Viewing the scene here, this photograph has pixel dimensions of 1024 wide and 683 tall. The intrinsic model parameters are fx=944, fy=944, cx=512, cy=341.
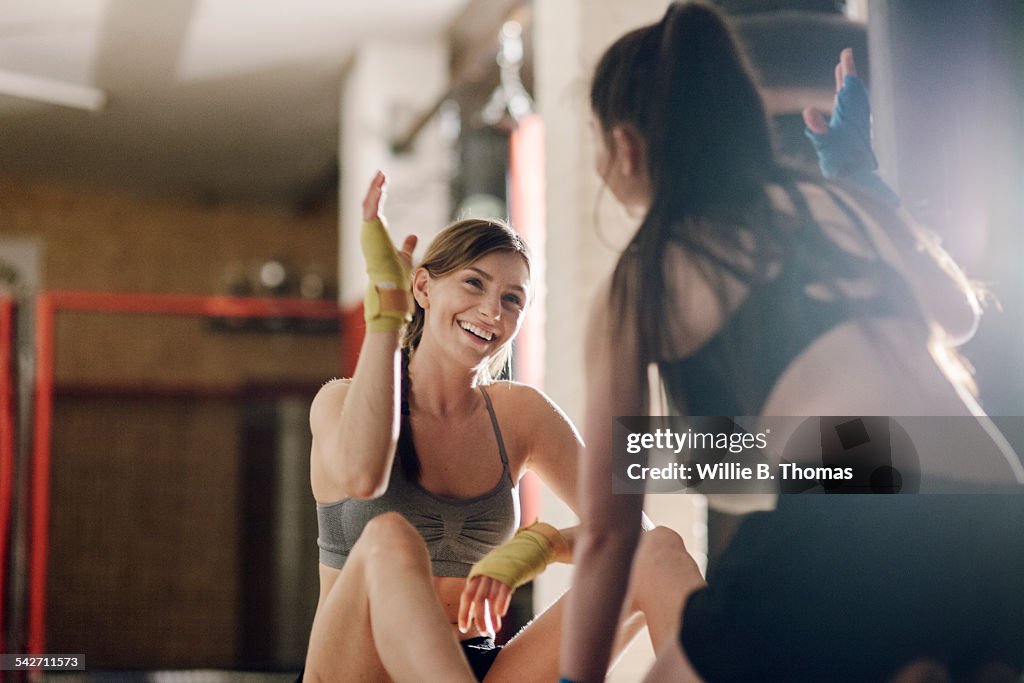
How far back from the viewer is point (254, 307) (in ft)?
8.91

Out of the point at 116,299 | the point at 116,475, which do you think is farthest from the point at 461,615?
the point at 116,475

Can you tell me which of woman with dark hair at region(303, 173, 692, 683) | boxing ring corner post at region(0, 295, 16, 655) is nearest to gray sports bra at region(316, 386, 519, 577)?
woman with dark hair at region(303, 173, 692, 683)

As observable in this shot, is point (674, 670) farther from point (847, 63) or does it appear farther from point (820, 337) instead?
point (847, 63)

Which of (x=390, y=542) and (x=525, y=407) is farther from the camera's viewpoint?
(x=525, y=407)

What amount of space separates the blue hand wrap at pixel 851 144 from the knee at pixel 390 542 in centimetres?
86

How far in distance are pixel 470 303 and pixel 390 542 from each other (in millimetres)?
376

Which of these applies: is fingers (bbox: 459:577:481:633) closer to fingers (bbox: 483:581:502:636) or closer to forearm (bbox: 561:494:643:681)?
fingers (bbox: 483:581:502:636)

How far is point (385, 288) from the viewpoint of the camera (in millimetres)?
1369

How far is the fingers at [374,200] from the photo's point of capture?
4.67 feet

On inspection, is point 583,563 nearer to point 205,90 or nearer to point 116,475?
point 205,90

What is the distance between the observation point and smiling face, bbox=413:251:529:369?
4.75 ft

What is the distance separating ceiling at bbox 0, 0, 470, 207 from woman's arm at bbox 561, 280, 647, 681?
2.72 ft

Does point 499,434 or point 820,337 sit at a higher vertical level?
point 820,337

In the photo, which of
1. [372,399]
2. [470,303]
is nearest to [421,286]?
[470,303]
